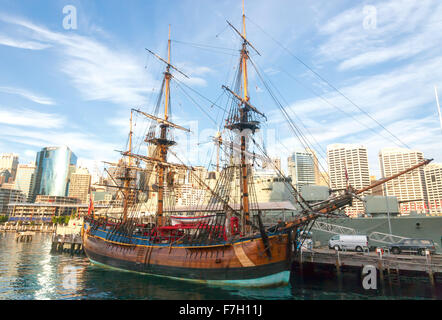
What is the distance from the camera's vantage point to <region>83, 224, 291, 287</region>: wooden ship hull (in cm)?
1848

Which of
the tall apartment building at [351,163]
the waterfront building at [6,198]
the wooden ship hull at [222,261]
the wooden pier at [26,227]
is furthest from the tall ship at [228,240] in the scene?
the waterfront building at [6,198]

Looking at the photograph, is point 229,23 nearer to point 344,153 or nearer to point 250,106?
point 250,106

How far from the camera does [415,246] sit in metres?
23.3

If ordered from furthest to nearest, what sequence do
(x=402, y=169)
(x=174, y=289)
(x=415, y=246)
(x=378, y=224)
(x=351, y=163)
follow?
(x=402, y=169), (x=351, y=163), (x=378, y=224), (x=415, y=246), (x=174, y=289)

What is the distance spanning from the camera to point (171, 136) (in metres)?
34.4

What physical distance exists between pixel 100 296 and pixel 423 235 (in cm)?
3327

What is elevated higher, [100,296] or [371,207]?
[371,207]

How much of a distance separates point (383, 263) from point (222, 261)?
38.2ft

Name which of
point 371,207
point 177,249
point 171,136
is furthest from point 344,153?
point 177,249

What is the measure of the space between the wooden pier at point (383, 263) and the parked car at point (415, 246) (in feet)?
7.49

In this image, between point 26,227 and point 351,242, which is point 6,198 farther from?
point 351,242

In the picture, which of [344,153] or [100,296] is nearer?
[100,296]

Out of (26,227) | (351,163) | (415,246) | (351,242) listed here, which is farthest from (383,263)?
(351,163)

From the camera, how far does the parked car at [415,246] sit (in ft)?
75.5
